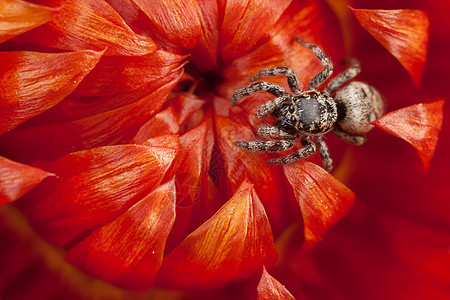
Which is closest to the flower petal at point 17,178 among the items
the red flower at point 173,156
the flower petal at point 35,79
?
the red flower at point 173,156

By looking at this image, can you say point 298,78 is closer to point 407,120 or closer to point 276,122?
point 276,122

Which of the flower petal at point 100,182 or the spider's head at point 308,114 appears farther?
the spider's head at point 308,114

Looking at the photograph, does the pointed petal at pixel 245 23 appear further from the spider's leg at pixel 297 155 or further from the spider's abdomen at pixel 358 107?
the spider's abdomen at pixel 358 107

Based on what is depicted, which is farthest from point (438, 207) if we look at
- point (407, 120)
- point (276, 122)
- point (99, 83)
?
point (99, 83)

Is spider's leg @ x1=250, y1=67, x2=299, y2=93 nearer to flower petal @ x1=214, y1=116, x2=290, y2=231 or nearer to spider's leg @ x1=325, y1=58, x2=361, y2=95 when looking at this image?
flower petal @ x1=214, y1=116, x2=290, y2=231

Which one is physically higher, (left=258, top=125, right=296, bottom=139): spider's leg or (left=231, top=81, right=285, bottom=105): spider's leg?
(left=231, top=81, right=285, bottom=105): spider's leg

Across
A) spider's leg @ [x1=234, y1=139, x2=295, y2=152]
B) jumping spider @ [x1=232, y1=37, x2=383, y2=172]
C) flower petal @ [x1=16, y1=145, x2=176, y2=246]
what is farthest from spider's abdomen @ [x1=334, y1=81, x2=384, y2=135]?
flower petal @ [x1=16, y1=145, x2=176, y2=246]

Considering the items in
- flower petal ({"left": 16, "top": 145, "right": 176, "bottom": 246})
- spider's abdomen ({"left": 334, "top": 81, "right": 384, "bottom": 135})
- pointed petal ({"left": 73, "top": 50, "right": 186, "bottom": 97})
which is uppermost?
pointed petal ({"left": 73, "top": 50, "right": 186, "bottom": 97})

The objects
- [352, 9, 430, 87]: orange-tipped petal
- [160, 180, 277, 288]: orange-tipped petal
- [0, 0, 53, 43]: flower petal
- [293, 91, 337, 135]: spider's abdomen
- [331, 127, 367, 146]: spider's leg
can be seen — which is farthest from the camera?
[331, 127, 367, 146]: spider's leg
